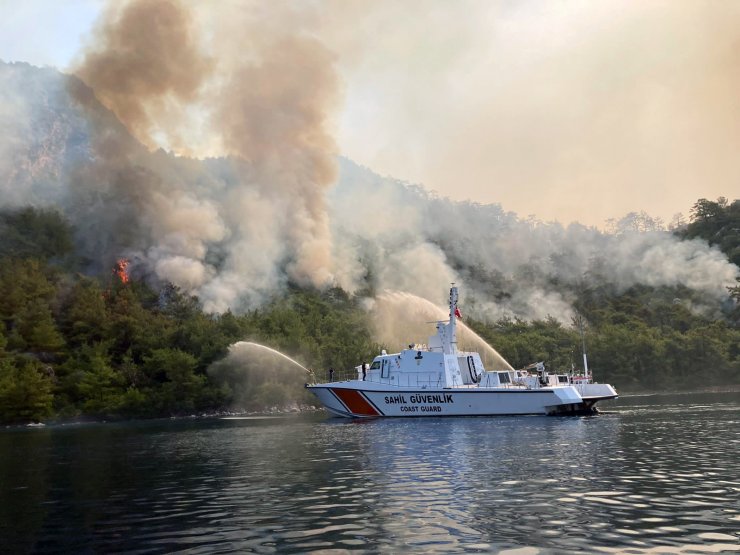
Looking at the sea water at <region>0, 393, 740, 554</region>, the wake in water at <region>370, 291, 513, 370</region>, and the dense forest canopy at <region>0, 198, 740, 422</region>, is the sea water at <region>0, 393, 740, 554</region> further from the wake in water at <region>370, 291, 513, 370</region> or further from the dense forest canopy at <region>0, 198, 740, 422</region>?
the wake in water at <region>370, 291, 513, 370</region>

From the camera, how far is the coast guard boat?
6681 centimetres

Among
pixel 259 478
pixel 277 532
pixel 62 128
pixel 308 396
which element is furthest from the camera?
pixel 62 128

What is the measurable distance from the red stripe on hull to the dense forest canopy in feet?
104

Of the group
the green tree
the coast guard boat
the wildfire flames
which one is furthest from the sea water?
the wildfire flames

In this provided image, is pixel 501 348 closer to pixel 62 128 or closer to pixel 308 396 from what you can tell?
pixel 308 396

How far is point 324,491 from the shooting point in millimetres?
28203

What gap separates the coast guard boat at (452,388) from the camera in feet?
219

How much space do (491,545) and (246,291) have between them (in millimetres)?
130879

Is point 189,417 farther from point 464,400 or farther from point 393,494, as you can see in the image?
point 393,494

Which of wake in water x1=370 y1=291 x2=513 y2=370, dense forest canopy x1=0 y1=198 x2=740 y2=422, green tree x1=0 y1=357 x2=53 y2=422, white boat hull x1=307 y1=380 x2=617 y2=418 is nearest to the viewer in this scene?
white boat hull x1=307 y1=380 x2=617 y2=418

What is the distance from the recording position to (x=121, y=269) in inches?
5768

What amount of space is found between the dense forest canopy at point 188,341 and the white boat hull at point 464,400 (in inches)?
1354

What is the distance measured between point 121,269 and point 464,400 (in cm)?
9843

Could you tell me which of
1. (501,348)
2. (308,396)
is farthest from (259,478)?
(501,348)
